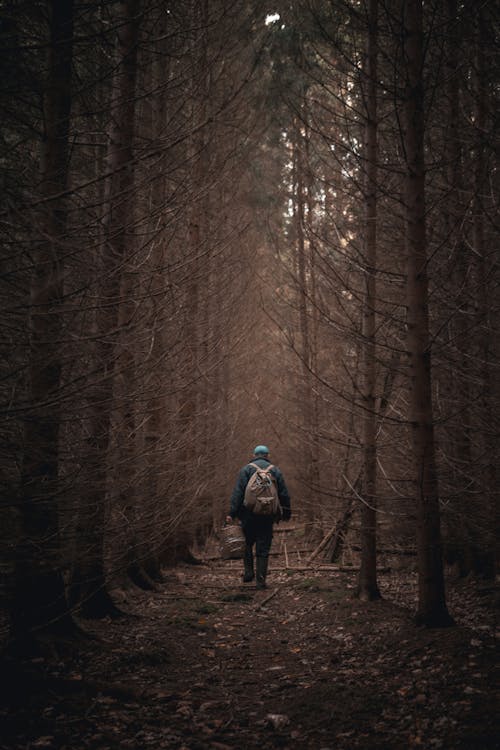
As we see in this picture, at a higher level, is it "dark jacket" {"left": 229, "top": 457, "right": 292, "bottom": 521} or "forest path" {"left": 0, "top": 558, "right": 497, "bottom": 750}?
"dark jacket" {"left": 229, "top": 457, "right": 292, "bottom": 521}

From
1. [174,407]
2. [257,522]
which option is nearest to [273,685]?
[257,522]

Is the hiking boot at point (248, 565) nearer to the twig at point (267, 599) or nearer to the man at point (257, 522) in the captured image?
the man at point (257, 522)

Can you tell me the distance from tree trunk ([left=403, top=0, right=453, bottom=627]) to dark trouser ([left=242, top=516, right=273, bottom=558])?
4061 mm

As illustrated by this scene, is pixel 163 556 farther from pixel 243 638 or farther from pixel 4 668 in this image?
pixel 4 668

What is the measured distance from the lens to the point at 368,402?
Answer: 5.79 m

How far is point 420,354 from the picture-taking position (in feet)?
14.4

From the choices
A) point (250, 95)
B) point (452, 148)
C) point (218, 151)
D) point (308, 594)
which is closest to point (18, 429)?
point (308, 594)

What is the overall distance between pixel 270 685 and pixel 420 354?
292 cm

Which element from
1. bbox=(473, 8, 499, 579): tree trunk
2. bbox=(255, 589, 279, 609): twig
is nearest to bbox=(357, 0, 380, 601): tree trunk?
bbox=(473, 8, 499, 579): tree trunk

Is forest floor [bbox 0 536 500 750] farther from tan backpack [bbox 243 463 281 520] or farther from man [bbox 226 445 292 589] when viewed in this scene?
tan backpack [bbox 243 463 281 520]

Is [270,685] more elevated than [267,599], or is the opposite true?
[270,685]

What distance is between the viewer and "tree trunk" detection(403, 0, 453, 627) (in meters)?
4.29

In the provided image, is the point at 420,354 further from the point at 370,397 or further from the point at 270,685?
the point at 270,685

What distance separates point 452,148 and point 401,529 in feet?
17.7
